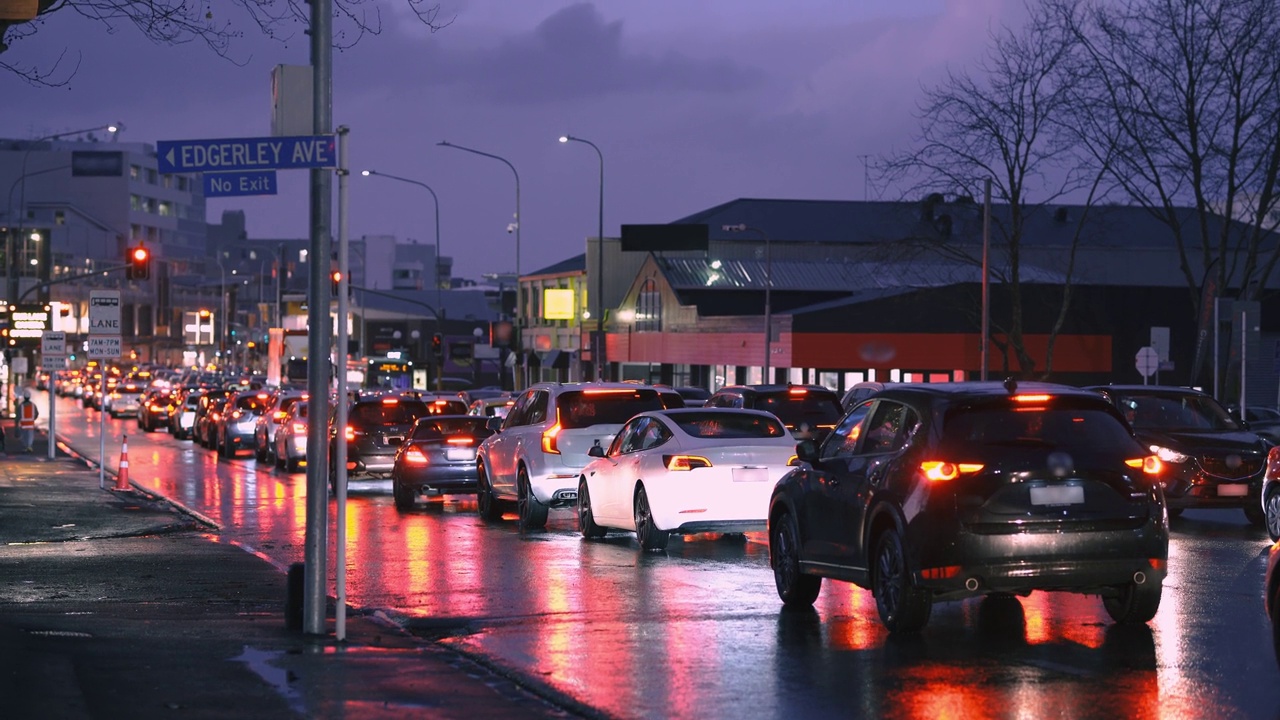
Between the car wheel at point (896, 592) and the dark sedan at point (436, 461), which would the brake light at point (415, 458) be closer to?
the dark sedan at point (436, 461)

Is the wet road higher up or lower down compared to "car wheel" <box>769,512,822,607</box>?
lower down


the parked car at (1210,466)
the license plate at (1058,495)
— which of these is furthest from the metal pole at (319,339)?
the parked car at (1210,466)

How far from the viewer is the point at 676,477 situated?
17.8 meters

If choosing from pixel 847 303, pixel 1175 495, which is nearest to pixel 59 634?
pixel 1175 495

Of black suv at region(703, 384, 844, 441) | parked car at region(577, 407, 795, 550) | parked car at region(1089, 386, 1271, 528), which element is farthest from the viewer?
black suv at region(703, 384, 844, 441)

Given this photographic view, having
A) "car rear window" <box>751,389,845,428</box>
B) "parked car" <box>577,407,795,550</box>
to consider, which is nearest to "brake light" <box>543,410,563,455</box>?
"parked car" <box>577,407,795,550</box>

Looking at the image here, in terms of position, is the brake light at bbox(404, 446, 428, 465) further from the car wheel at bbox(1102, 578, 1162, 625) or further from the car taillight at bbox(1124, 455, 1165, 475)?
the car taillight at bbox(1124, 455, 1165, 475)

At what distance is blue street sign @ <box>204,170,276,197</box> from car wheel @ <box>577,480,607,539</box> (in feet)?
30.1

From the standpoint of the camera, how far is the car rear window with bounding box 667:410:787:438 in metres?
18.7

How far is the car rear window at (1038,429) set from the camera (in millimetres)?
11320

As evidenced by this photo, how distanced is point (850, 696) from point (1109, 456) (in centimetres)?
301

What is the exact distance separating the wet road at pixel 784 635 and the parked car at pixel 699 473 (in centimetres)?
34

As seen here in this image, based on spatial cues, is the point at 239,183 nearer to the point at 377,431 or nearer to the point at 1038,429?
the point at 1038,429

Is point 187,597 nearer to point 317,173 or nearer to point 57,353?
point 317,173
